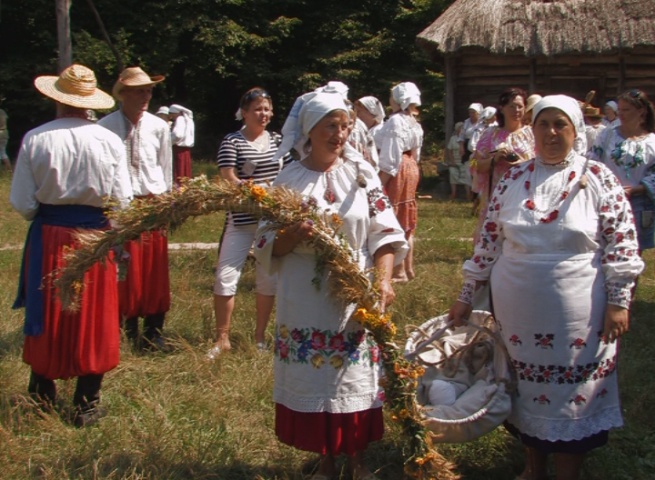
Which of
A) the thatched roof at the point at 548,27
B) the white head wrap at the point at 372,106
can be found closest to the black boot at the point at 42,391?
the white head wrap at the point at 372,106

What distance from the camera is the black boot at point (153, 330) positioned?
18.9 feet

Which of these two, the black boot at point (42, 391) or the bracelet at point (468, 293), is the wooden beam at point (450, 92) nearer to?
the black boot at point (42, 391)

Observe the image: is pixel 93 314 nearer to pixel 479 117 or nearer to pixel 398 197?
pixel 398 197

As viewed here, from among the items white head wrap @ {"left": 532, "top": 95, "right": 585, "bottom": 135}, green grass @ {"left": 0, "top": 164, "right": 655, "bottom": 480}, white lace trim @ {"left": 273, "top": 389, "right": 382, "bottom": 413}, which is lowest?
green grass @ {"left": 0, "top": 164, "right": 655, "bottom": 480}

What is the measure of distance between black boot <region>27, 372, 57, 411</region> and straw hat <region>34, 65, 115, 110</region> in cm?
153

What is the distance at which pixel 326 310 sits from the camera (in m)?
3.48

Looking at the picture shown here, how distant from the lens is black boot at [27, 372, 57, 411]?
448 centimetres

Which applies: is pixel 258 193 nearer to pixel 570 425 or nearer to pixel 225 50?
pixel 570 425

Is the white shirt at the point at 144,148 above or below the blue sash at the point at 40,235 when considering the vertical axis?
above

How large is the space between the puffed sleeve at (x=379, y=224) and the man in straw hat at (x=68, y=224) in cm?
147

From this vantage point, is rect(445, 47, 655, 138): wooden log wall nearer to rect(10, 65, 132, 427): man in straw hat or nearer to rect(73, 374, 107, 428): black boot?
rect(10, 65, 132, 427): man in straw hat

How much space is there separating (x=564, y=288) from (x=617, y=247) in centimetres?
28

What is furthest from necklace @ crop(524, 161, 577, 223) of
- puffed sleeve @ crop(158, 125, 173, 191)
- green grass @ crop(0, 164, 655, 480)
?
puffed sleeve @ crop(158, 125, 173, 191)

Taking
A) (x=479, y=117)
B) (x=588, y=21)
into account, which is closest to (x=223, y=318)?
(x=479, y=117)
